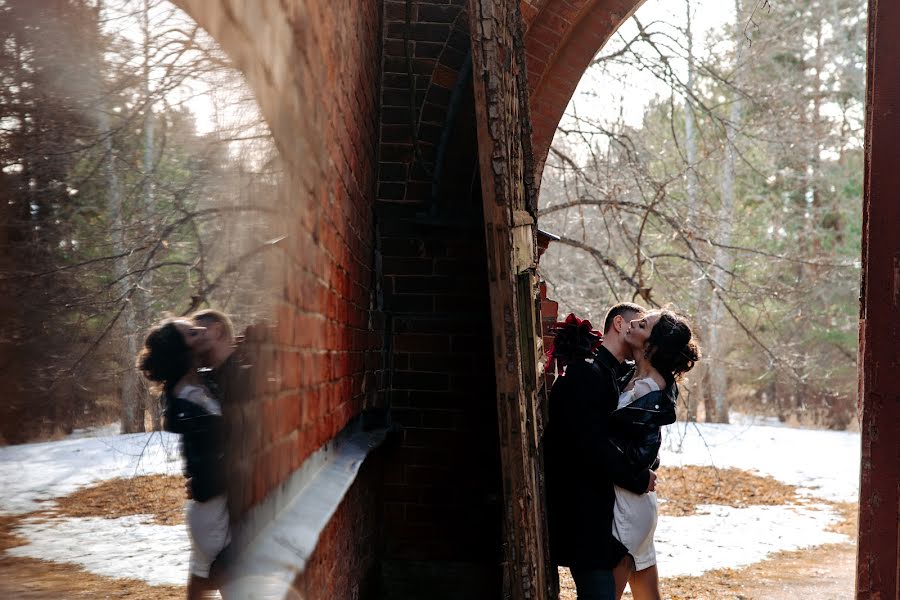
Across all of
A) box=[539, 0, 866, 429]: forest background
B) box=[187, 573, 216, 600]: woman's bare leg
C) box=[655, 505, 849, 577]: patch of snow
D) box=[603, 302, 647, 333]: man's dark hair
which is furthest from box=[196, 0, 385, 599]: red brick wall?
box=[539, 0, 866, 429]: forest background

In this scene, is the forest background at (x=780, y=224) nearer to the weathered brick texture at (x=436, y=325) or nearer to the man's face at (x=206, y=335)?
the weathered brick texture at (x=436, y=325)

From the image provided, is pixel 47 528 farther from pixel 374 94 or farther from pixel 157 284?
pixel 374 94

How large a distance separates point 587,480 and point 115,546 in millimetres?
2869

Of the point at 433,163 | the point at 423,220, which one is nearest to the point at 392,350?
the point at 423,220

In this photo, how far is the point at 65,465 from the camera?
0.86m

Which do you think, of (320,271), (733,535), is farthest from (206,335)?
(733,535)

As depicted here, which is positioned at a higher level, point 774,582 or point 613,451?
point 613,451

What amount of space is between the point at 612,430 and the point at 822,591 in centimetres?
415

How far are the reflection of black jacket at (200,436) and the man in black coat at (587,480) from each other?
2342 mm

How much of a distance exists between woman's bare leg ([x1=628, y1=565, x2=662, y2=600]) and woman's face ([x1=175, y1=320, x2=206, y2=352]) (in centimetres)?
291

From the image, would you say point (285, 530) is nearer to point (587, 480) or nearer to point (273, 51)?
point (273, 51)

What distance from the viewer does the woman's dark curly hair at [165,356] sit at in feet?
3.53

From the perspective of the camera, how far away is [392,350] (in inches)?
201

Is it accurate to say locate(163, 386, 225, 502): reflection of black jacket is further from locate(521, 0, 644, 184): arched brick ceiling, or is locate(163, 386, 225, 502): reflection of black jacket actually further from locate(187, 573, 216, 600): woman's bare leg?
locate(521, 0, 644, 184): arched brick ceiling
